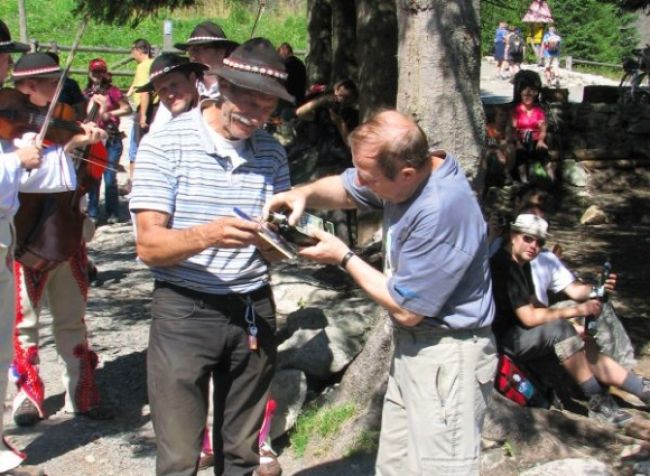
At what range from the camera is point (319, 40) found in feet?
46.3

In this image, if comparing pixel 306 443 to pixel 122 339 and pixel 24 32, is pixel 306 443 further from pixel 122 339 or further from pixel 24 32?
pixel 24 32

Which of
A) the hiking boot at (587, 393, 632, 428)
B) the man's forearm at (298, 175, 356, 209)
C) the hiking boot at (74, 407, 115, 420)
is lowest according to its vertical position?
the hiking boot at (587, 393, 632, 428)

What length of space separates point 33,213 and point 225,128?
1.79 metres

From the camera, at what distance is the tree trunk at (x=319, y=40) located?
14055 mm

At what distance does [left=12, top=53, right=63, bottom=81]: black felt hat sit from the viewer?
5.01 meters

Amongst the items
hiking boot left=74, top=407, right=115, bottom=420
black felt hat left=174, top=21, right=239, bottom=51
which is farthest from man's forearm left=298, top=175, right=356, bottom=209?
black felt hat left=174, top=21, right=239, bottom=51

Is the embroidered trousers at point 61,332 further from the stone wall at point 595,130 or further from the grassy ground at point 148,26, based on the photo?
the grassy ground at point 148,26

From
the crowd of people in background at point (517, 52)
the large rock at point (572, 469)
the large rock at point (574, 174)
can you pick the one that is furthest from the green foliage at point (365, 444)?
the crowd of people in background at point (517, 52)

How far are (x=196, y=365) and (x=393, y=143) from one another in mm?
1079

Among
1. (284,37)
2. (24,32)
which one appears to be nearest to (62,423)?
(24,32)

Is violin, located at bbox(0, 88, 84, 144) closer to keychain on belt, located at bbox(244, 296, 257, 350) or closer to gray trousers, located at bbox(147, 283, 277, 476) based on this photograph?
gray trousers, located at bbox(147, 283, 277, 476)

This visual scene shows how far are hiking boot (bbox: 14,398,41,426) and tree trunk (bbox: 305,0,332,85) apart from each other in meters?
9.53

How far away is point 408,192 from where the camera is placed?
313 centimetres

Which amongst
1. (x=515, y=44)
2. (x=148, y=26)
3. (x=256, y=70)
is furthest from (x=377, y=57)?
(x=148, y=26)
